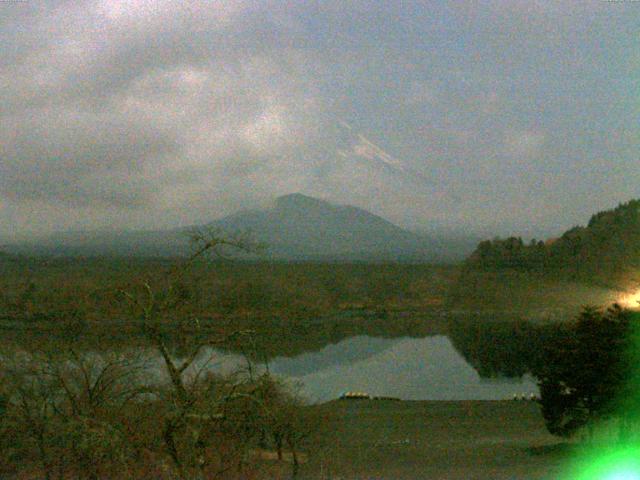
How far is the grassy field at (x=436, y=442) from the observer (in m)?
10.3

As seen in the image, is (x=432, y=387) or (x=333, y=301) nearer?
(x=432, y=387)

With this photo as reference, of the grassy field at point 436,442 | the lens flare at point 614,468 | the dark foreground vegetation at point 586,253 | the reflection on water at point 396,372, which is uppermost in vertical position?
the dark foreground vegetation at point 586,253

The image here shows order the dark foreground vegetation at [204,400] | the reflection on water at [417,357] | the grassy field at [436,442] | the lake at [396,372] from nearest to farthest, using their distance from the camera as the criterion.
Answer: the dark foreground vegetation at [204,400] → the grassy field at [436,442] → the lake at [396,372] → the reflection on water at [417,357]

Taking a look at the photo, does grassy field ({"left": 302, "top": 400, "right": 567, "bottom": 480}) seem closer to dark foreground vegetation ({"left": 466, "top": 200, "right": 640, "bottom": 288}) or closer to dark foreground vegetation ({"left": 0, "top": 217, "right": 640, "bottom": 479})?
dark foreground vegetation ({"left": 0, "top": 217, "right": 640, "bottom": 479})

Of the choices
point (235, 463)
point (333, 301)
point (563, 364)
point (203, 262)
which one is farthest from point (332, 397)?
point (333, 301)

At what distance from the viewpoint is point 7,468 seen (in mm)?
7320

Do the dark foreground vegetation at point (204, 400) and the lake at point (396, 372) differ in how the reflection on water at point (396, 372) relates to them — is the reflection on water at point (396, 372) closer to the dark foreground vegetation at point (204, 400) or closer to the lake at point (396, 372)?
the lake at point (396, 372)

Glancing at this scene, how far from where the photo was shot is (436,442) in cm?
1623

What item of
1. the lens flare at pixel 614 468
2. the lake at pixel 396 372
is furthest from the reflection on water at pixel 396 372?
the lens flare at pixel 614 468

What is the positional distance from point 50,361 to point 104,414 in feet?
3.42

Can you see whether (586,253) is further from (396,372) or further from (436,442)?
(436,442)

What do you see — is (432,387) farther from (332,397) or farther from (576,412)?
(576,412)

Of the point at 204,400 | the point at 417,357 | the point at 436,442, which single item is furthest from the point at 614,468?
the point at 417,357

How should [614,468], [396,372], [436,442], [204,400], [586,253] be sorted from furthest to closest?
[586,253], [396,372], [436,442], [614,468], [204,400]
